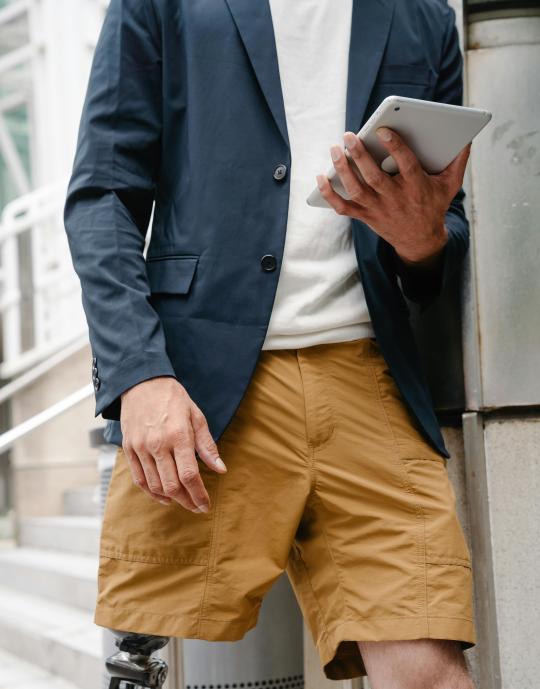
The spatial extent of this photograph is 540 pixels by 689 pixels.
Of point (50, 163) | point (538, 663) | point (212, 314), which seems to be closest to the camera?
point (212, 314)

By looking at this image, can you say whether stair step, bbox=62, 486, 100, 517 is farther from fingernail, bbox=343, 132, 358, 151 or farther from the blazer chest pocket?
fingernail, bbox=343, 132, 358, 151

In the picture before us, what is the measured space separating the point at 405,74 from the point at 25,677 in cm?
322

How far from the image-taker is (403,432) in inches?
54.8

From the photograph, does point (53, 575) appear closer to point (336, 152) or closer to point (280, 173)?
point (280, 173)

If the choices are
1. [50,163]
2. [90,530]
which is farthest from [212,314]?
[50,163]

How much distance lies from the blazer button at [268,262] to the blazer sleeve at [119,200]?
7.2 inches

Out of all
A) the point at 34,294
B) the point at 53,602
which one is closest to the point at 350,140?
the point at 53,602

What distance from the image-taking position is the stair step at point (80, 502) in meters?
5.19

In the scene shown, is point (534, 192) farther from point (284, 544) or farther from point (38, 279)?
point (38, 279)

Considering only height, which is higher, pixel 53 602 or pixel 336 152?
pixel 336 152

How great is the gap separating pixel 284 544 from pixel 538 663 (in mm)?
684

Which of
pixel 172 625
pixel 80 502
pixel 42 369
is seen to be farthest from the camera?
pixel 42 369

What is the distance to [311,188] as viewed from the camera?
1396mm

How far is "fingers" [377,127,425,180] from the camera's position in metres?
1.14
